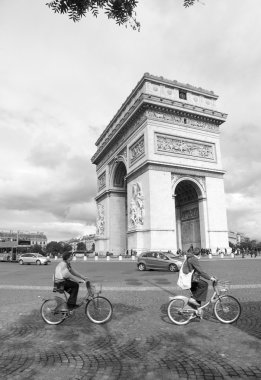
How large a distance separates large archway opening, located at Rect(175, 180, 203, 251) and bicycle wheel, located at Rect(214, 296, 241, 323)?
3296 cm

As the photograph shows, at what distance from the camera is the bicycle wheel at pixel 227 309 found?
650 centimetres

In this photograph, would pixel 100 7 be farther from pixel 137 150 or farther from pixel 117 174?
pixel 117 174

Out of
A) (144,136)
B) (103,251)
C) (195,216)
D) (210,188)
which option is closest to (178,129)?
(144,136)

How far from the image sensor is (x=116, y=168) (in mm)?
48938

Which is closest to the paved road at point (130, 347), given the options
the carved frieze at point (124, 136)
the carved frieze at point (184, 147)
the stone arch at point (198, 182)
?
the stone arch at point (198, 182)

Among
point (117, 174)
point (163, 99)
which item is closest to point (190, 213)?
point (117, 174)

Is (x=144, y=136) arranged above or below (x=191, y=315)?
above

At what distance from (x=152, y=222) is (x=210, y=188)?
368 inches

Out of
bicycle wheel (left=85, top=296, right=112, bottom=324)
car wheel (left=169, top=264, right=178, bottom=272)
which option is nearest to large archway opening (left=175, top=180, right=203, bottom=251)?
car wheel (left=169, top=264, right=178, bottom=272)

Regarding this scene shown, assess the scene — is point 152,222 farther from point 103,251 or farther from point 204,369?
point 204,369

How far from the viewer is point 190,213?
42.0m

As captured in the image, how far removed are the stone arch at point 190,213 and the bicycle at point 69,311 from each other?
31591 mm

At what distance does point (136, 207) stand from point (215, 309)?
31453 mm

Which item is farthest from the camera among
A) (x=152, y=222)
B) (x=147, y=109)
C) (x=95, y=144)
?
(x=95, y=144)
